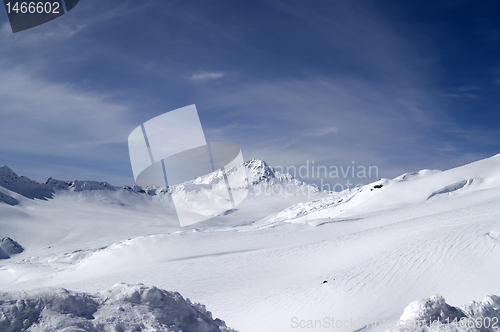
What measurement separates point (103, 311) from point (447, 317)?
418 cm

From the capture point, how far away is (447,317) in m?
3.78

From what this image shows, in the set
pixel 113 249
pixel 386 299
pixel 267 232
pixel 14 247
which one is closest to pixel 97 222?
pixel 14 247

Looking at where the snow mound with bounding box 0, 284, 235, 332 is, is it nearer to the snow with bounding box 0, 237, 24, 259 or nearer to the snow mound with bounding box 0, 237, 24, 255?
the snow with bounding box 0, 237, 24, 259

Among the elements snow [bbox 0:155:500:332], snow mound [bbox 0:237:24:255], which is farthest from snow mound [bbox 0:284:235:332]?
snow mound [bbox 0:237:24:255]

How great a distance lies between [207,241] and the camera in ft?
55.7

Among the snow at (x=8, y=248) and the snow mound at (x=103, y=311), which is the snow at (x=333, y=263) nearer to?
the snow mound at (x=103, y=311)

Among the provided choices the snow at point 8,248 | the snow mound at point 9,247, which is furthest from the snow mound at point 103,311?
the snow mound at point 9,247

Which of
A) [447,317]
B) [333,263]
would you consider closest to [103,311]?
[447,317]

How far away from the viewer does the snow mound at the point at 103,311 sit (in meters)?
2.87

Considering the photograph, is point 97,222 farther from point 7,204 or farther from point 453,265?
point 453,265

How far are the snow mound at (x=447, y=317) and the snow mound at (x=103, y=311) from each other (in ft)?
7.95

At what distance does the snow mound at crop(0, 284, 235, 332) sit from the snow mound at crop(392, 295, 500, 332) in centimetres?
242

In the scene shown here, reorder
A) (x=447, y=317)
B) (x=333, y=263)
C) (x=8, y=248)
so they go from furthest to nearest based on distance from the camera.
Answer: (x=8, y=248), (x=333, y=263), (x=447, y=317)

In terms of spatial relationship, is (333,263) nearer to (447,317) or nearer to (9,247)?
(447,317)
